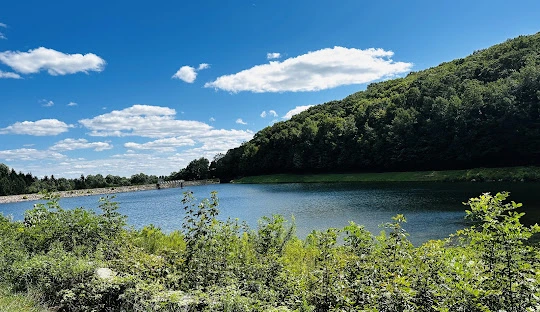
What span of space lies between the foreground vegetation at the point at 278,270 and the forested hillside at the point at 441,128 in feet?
216

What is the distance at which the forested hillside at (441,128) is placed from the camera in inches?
2467

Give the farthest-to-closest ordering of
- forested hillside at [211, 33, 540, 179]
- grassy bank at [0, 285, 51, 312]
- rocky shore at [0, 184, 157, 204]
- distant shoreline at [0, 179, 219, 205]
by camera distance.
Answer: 1. distant shoreline at [0, 179, 219, 205]
2. rocky shore at [0, 184, 157, 204]
3. forested hillside at [211, 33, 540, 179]
4. grassy bank at [0, 285, 51, 312]

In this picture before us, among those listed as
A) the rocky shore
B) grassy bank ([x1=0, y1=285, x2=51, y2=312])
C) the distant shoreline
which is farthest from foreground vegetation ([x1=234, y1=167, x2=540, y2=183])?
grassy bank ([x1=0, y1=285, x2=51, y2=312])

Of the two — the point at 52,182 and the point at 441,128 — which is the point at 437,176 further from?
the point at 52,182

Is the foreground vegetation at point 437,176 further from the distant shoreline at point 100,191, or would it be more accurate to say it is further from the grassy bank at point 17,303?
the grassy bank at point 17,303

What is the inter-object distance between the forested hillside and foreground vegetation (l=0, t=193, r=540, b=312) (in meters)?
65.9

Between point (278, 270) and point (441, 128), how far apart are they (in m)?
77.7

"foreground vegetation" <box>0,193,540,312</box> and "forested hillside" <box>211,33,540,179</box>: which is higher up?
"forested hillside" <box>211,33,540,179</box>

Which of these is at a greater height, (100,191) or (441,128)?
(441,128)

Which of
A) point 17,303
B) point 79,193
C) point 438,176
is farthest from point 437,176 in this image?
point 79,193

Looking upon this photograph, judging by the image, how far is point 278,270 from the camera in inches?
296

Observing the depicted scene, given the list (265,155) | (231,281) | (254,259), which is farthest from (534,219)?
(265,155)

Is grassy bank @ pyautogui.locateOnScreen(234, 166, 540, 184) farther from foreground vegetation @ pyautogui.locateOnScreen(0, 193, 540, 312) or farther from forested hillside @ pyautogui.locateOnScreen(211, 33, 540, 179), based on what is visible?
foreground vegetation @ pyautogui.locateOnScreen(0, 193, 540, 312)

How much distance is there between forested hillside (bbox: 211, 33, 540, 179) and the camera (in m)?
62.7
